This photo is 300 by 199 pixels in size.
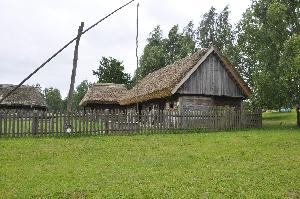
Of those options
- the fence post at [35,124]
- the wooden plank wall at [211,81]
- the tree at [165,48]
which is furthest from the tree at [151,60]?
the fence post at [35,124]

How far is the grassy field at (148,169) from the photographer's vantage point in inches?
324

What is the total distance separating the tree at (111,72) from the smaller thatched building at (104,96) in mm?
12469

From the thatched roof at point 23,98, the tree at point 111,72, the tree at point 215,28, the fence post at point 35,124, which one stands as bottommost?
the fence post at point 35,124

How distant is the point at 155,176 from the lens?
31.5ft

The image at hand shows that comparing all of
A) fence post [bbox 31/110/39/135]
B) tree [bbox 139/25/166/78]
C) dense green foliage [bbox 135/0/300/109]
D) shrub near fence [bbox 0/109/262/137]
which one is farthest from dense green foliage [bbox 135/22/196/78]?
fence post [bbox 31/110/39/135]

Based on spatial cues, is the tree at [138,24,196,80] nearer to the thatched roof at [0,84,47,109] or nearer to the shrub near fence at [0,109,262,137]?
the thatched roof at [0,84,47,109]

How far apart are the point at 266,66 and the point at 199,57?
17.4ft

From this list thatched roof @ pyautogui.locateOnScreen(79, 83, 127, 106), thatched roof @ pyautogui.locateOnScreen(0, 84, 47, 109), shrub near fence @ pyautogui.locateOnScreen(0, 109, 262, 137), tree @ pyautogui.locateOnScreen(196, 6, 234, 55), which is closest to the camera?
shrub near fence @ pyautogui.locateOnScreen(0, 109, 262, 137)

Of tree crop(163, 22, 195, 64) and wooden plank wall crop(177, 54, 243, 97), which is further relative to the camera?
tree crop(163, 22, 195, 64)

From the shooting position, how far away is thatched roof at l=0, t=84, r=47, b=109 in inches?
1743

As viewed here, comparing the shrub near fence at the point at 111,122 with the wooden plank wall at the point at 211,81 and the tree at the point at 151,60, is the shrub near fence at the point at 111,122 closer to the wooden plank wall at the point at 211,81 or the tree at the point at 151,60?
the wooden plank wall at the point at 211,81

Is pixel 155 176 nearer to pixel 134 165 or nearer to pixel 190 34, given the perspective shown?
pixel 134 165

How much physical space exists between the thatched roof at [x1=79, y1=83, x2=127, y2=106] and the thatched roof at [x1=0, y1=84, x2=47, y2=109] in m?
7.55

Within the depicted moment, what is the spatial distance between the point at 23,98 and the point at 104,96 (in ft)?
36.5
